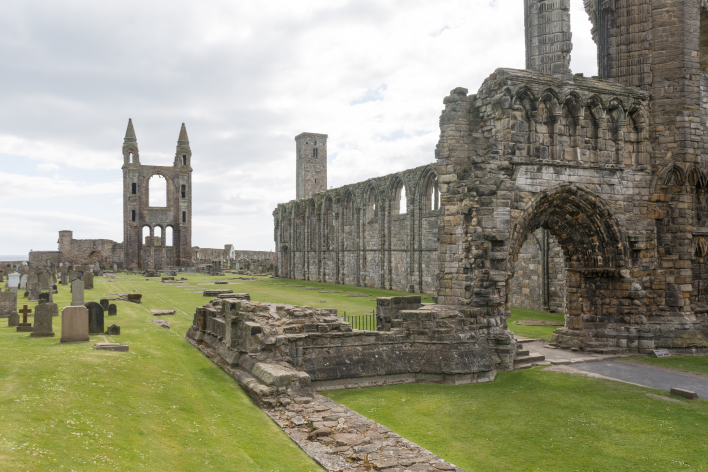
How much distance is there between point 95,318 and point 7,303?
16.0 ft

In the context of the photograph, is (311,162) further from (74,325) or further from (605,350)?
(74,325)

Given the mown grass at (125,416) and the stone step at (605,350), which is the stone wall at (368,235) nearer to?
the stone step at (605,350)

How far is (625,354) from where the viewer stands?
43.0 ft

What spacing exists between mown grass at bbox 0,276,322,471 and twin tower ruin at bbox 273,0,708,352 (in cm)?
577

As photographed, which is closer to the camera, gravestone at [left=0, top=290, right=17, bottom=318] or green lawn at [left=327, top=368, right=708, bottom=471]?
green lawn at [left=327, top=368, right=708, bottom=471]

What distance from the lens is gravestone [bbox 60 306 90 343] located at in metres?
10.0

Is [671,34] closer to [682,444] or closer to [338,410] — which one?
[682,444]

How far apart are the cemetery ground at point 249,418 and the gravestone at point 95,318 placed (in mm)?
1166

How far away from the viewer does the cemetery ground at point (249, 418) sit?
5336 millimetres

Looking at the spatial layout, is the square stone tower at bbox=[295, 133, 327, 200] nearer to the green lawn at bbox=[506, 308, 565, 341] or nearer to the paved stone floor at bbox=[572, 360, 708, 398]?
the green lawn at bbox=[506, 308, 565, 341]

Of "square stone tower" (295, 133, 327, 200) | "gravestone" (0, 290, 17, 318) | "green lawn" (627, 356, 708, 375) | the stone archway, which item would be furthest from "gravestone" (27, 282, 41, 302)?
"square stone tower" (295, 133, 327, 200)

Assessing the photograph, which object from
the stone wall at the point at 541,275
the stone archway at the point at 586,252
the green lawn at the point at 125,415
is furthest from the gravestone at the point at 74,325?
the stone wall at the point at 541,275

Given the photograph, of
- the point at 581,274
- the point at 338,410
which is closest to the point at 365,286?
the point at 581,274

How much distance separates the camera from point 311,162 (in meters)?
63.7
